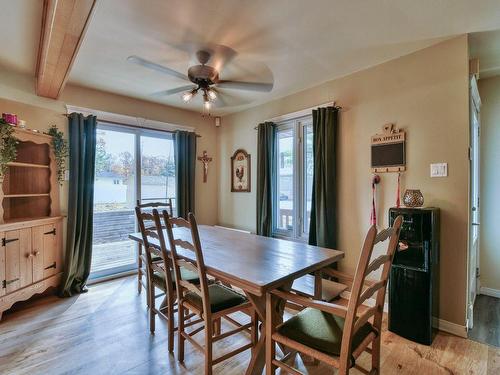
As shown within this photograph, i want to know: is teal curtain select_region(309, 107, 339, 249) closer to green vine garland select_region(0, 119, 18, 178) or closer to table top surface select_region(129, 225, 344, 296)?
table top surface select_region(129, 225, 344, 296)

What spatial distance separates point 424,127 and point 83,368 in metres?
3.33

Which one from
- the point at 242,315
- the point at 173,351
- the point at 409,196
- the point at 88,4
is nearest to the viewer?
the point at 88,4

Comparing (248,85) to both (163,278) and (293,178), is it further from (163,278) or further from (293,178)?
(163,278)

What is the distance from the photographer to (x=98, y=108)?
11.1 feet

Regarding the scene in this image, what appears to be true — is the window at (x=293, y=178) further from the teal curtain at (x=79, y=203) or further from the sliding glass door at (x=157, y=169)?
the teal curtain at (x=79, y=203)

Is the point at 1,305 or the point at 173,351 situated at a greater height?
the point at 1,305

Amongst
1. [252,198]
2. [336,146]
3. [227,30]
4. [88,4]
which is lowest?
[252,198]

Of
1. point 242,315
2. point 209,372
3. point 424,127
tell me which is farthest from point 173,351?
point 424,127

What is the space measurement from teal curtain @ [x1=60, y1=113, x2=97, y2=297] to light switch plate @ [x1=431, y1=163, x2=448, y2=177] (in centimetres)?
368

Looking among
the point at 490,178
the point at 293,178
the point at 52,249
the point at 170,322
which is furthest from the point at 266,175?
the point at 52,249

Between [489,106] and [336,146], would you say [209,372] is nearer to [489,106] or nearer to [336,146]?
[336,146]

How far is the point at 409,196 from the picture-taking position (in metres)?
2.30

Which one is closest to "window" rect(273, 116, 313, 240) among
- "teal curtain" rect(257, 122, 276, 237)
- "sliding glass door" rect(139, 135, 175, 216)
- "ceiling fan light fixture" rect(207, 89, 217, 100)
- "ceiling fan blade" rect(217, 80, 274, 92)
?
"teal curtain" rect(257, 122, 276, 237)

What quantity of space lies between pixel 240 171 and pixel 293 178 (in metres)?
1.07
